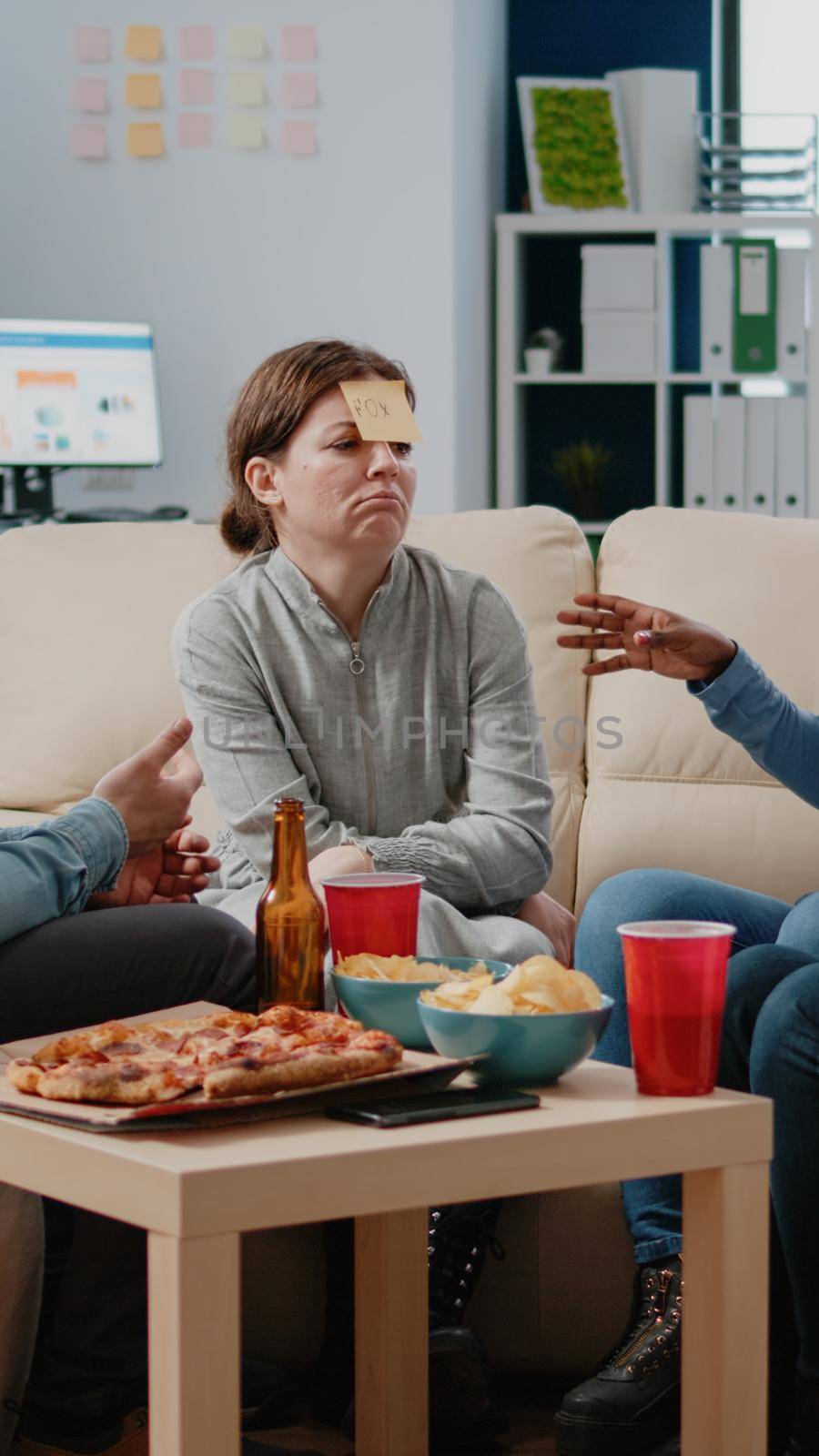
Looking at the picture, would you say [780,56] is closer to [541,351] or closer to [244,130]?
[541,351]

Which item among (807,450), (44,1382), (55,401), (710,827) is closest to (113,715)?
(710,827)

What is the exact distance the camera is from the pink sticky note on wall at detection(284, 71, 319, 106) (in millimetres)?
3920

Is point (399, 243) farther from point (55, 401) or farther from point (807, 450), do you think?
point (807, 450)

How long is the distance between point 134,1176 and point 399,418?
36.0 inches

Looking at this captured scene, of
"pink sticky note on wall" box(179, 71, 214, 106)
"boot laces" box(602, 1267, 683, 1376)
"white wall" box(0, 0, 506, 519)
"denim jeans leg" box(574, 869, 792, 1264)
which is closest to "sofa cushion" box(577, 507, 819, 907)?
"denim jeans leg" box(574, 869, 792, 1264)

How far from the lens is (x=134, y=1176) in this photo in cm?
87

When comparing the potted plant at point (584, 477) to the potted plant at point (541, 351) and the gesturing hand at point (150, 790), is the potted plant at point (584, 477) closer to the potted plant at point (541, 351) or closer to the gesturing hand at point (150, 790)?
the potted plant at point (541, 351)

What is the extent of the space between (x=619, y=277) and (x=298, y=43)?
3.37 feet

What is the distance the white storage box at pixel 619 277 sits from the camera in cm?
430

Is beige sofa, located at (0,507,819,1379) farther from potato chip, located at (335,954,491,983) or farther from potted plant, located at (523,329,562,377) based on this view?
potted plant, located at (523,329,562,377)

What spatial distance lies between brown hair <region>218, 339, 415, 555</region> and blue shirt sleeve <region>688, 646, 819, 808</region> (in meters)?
0.49

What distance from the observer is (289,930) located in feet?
3.93

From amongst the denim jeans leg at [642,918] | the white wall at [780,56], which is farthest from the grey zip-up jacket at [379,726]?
the white wall at [780,56]

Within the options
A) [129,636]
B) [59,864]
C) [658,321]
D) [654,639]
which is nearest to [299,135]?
[658,321]
